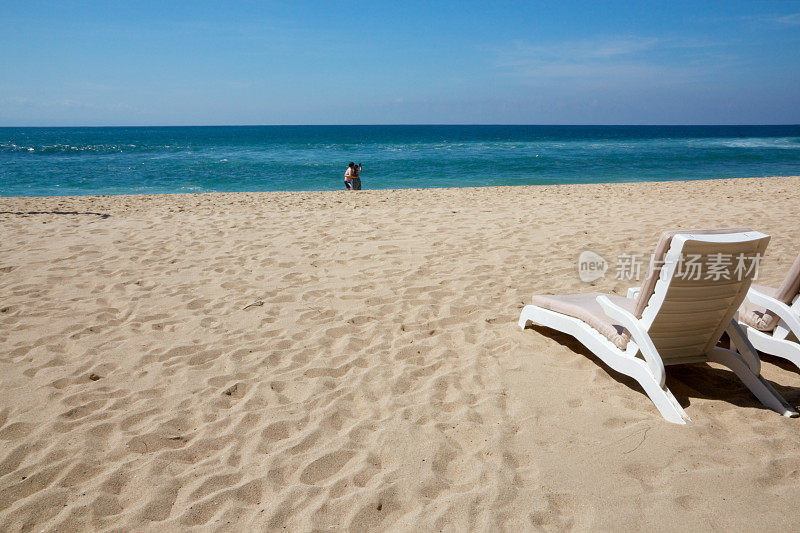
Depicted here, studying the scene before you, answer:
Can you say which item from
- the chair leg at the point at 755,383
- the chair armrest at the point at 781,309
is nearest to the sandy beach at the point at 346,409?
the chair leg at the point at 755,383

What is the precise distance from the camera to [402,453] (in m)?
2.60

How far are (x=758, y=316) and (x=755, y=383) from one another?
822 millimetres

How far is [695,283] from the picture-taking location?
2.82 meters

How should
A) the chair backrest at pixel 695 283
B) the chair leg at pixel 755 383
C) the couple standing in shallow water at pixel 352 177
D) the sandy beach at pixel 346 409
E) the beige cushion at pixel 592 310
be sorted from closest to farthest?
1. the sandy beach at pixel 346 409
2. the chair backrest at pixel 695 283
3. the chair leg at pixel 755 383
4. the beige cushion at pixel 592 310
5. the couple standing in shallow water at pixel 352 177

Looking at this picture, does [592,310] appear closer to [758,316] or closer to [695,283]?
[695,283]

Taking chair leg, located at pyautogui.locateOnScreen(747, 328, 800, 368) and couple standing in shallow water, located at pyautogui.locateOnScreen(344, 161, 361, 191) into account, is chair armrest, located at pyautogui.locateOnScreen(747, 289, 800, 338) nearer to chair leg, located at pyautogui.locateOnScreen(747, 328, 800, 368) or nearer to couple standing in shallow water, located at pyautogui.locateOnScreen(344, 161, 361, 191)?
chair leg, located at pyautogui.locateOnScreen(747, 328, 800, 368)

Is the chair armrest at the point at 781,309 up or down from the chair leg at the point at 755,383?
up

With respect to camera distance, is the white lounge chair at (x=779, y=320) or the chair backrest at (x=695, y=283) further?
the white lounge chair at (x=779, y=320)

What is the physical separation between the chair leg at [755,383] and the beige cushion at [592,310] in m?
0.60

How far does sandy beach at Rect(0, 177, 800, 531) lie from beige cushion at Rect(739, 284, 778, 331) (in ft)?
1.07

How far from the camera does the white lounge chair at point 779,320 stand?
3342mm

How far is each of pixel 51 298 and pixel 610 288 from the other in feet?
18.1

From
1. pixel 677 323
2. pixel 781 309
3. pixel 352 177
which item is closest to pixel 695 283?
pixel 677 323

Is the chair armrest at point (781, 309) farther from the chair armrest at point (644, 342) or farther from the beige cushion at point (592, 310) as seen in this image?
the chair armrest at point (644, 342)
